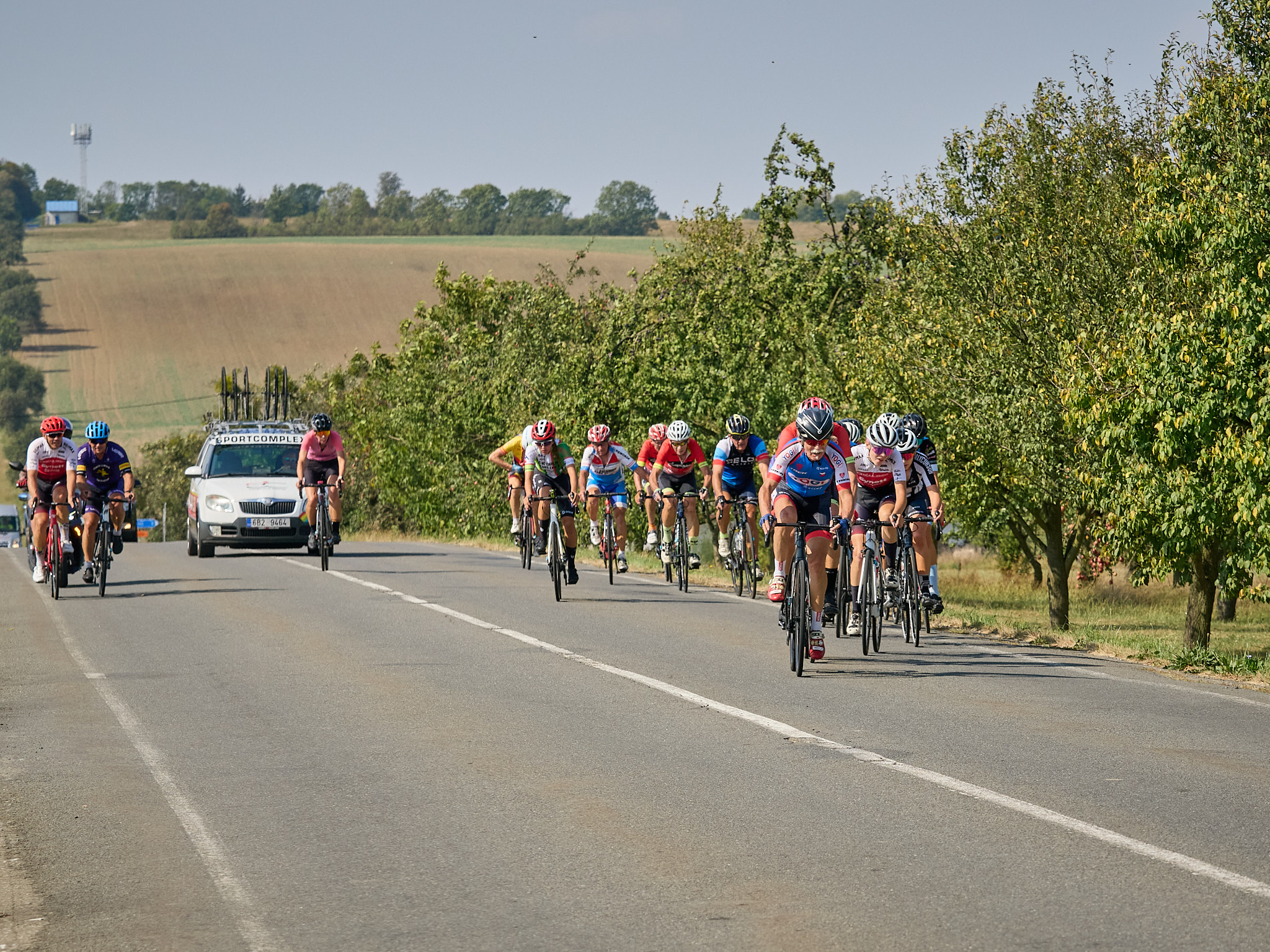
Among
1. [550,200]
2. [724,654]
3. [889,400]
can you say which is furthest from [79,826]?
[550,200]

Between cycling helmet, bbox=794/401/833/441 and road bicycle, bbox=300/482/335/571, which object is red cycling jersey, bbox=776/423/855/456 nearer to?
cycling helmet, bbox=794/401/833/441

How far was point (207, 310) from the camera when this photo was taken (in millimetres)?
108062

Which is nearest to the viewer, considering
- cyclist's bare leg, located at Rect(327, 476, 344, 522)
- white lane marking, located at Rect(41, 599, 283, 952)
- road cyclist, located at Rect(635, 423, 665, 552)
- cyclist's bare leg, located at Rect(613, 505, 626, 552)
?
white lane marking, located at Rect(41, 599, 283, 952)

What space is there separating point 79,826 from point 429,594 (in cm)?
1086

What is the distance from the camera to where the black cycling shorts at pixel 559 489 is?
55.2 ft

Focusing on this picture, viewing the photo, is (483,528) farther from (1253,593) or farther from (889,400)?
(1253,593)

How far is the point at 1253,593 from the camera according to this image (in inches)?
781

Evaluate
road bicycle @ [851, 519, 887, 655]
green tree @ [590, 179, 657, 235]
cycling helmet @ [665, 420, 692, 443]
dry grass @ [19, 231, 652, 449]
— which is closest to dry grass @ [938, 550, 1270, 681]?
road bicycle @ [851, 519, 887, 655]

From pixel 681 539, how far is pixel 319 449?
5373mm

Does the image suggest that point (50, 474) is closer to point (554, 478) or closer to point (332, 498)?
point (332, 498)

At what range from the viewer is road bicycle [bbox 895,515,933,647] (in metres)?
13.0

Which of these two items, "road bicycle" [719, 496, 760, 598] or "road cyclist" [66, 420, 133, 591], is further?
"road bicycle" [719, 496, 760, 598]

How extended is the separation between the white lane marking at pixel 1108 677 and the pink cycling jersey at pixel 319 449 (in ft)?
33.8

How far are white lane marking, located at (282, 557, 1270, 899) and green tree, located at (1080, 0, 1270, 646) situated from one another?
346 inches
